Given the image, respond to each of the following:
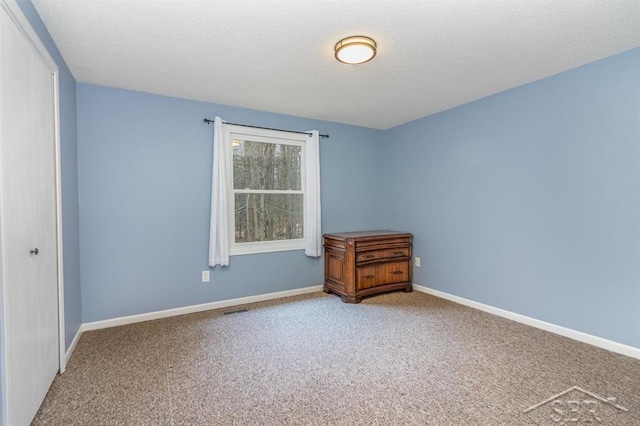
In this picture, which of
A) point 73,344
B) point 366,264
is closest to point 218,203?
point 73,344

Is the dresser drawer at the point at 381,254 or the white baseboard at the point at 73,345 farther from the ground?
the dresser drawer at the point at 381,254

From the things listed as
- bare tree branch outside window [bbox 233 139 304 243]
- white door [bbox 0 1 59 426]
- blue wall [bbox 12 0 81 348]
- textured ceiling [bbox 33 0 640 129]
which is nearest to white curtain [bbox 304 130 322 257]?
bare tree branch outside window [bbox 233 139 304 243]

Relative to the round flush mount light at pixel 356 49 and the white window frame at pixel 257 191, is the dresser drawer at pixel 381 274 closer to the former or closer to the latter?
the white window frame at pixel 257 191

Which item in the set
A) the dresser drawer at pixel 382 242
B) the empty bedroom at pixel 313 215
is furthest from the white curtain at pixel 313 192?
the dresser drawer at pixel 382 242

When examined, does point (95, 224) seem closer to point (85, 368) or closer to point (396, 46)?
point (85, 368)

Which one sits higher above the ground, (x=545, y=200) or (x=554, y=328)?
(x=545, y=200)

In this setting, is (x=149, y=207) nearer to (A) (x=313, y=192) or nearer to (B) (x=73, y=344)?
(B) (x=73, y=344)

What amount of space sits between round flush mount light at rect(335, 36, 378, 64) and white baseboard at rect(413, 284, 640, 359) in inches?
109

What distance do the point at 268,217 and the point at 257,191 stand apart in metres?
0.35

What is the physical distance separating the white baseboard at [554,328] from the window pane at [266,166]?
7.83 feet

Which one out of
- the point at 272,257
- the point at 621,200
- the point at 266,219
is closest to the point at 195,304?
the point at 272,257

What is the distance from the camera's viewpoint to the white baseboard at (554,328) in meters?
2.30

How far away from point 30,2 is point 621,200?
162 inches

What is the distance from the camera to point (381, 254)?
382cm
